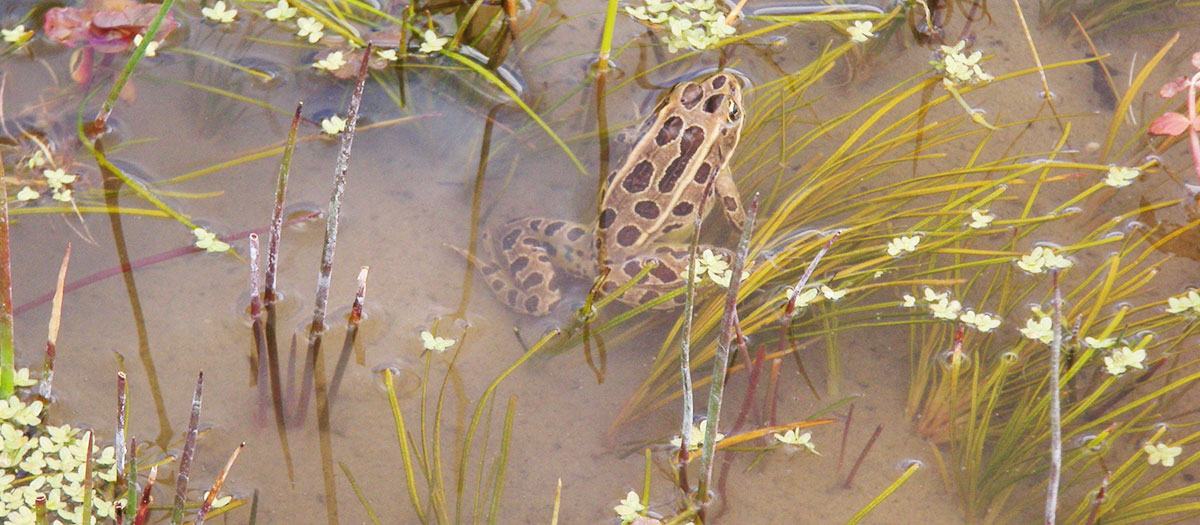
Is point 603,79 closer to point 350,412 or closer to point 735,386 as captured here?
point 735,386

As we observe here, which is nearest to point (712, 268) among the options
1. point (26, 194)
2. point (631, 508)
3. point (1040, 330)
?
point (631, 508)

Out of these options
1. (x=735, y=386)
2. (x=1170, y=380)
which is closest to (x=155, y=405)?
(x=735, y=386)

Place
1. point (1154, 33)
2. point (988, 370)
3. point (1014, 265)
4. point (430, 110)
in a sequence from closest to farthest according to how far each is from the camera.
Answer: point (988, 370)
point (1014, 265)
point (430, 110)
point (1154, 33)

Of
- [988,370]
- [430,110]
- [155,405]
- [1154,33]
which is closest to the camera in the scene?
[155,405]

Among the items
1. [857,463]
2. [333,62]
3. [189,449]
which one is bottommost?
[857,463]

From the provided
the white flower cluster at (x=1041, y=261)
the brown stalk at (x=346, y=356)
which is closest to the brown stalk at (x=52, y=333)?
the brown stalk at (x=346, y=356)

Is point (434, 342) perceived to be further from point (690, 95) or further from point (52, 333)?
point (690, 95)

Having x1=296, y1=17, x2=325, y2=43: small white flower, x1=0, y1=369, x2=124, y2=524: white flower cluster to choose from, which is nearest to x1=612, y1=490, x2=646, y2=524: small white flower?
x1=0, y1=369, x2=124, y2=524: white flower cluster

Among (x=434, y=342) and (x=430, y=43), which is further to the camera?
(x=430, y=43)
